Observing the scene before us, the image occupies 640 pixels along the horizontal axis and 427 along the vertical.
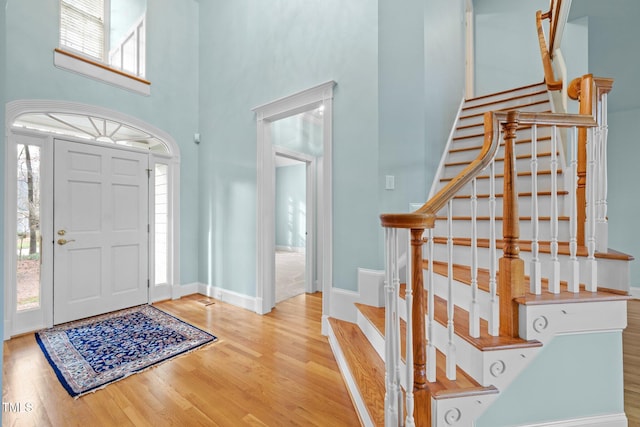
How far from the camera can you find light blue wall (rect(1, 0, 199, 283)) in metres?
2.76

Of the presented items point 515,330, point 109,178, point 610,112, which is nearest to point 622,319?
point 515,330

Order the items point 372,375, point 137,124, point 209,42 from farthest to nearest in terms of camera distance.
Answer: point 209,42 → point 137,124 → point 372,375

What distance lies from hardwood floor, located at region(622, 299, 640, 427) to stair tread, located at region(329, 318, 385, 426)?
136cm

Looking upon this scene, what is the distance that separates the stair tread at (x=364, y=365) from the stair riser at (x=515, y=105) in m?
3.10

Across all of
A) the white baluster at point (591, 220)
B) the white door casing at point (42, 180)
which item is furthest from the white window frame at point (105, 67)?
the white baluster at point (591, 220)

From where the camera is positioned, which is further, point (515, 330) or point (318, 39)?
point (318, 39)

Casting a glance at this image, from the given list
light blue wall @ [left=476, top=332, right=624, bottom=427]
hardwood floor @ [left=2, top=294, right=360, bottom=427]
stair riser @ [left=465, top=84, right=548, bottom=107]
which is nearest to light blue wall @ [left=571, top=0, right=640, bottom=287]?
stair riser @ [left=465, top=84, right=548, bottom=107]

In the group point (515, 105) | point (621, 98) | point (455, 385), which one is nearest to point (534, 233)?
point (455, 385)

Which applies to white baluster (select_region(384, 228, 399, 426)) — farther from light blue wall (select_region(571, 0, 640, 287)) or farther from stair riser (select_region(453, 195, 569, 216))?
light blue wall (select_region(571, 0, 640, 287))

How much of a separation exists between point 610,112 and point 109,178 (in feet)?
22.3

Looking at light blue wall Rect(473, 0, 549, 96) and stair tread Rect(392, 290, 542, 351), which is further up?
light blue wall Rect(473, 0, 549, 96)

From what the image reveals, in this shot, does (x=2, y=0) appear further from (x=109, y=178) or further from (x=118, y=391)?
(x=109, y=178)

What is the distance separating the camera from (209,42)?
4.05 metres

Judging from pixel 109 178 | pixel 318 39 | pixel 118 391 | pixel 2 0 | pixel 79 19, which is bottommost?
pixel 118 391
